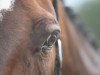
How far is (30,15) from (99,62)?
1809 millimetres

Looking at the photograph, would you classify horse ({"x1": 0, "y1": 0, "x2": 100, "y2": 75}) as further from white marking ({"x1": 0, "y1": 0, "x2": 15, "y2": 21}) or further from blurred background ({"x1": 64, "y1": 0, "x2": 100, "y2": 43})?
blurred background ({"x1": 64, "y1": 0, "x2": 100, "y2": 43})

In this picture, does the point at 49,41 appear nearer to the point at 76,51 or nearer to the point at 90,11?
the point at 76,51

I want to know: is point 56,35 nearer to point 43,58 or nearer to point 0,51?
point 43,58

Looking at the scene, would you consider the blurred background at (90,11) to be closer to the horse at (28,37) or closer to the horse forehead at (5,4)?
the horse at (28,37)

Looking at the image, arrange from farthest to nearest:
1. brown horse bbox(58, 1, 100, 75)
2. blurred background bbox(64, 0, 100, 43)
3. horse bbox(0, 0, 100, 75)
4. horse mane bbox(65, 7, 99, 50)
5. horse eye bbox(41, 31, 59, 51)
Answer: blurred background bbox(64, 0, 100, 43), horse mane bbox(65, 7, 99, 50), brown horse bbox(58, 1, 100, 75), horse eye bbox(41, 31, 59, 51), horse bbox(0, 0, 100, 75)

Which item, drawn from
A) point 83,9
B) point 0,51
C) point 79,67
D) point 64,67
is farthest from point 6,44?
point 83,9

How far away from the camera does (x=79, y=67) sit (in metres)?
2.89

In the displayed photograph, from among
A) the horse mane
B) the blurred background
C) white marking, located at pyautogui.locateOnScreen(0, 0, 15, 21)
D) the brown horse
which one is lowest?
white marking, located at pyautogui.locateOnScreen(0, 0, 15, 21)

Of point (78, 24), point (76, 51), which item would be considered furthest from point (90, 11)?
point (76, 51)

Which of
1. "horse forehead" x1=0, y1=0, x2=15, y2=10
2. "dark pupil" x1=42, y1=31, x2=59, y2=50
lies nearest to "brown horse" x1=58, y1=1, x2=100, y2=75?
"dark pupil" x1=42, y1=31, x2=59, y2=50

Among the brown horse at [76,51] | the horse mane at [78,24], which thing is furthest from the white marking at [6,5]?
the horse mane at [78,24]

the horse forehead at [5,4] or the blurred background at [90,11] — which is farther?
the blurred background at [90,11]

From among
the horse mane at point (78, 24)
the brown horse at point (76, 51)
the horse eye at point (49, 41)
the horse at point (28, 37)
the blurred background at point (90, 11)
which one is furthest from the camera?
the blurred background at point (90, 11)

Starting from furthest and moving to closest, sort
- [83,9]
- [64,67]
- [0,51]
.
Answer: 1. [83,9]
2. [64,67]
3. [0,51]
